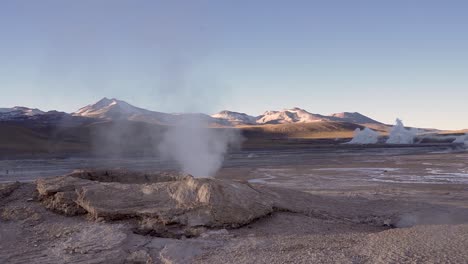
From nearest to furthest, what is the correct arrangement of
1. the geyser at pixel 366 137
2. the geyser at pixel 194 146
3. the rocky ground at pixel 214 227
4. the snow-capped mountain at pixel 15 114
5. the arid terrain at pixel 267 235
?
the arid terrain at pixel 267 235 < the rocky ground at pixel 214 227 < the geyser at pixel 194 146 < the geyser at pixel 366 137 < the snow-capped mountain at pixel 15 114

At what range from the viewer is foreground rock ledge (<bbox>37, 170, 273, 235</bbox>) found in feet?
34.1

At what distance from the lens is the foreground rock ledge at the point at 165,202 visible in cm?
1039

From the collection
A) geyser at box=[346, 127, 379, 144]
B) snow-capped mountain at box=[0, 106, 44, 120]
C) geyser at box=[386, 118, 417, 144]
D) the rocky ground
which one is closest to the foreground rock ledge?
the rocky ground

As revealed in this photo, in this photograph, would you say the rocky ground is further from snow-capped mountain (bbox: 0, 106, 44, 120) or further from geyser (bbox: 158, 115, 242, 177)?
snow-capped mountain (bbox: 0, 106, 44, 120)

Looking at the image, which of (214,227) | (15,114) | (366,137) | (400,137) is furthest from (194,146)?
(15,114)

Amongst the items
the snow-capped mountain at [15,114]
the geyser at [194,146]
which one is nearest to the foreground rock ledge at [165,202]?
the geyser at [194,146]

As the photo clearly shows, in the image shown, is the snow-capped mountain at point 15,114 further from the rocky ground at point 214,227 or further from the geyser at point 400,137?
the rocky ground at point 214,227

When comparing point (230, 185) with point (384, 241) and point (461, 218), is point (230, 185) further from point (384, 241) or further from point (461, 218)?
point (461, 218)

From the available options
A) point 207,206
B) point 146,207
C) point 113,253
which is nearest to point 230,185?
point 207,206

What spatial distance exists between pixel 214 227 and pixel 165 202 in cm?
150

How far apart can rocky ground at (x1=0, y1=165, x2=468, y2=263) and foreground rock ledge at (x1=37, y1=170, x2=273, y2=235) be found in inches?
0.9

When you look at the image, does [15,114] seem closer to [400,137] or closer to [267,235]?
[400,137]

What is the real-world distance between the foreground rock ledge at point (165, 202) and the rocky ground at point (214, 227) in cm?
2

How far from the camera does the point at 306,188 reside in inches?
800
